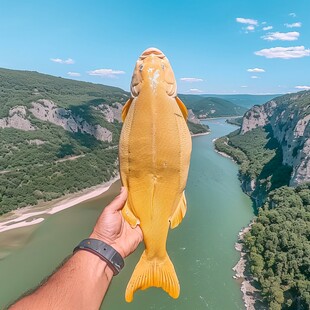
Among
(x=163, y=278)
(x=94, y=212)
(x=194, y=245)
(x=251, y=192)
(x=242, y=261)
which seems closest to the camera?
(x=163, y=278)

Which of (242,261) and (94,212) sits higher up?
(242,261)

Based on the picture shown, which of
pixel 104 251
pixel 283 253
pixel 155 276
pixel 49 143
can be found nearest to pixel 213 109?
pixel 49 143

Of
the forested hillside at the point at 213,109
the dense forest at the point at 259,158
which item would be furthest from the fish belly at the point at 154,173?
the forested hillside at the point at 213,109

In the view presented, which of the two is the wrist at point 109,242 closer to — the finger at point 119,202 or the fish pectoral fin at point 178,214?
the finger at point 119,202

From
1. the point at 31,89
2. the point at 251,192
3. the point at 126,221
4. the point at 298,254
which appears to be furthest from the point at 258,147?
the point at 126,221

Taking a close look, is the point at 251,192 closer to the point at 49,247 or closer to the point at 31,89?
the point at 49,247

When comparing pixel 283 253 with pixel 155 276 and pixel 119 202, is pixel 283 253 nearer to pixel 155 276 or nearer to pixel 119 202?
pixel 155 276

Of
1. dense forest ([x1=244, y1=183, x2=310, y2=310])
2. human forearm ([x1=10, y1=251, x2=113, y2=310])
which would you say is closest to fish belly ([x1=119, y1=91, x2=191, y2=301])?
human forearm ([x1=10, y1=251, x2=113, y2=310])
